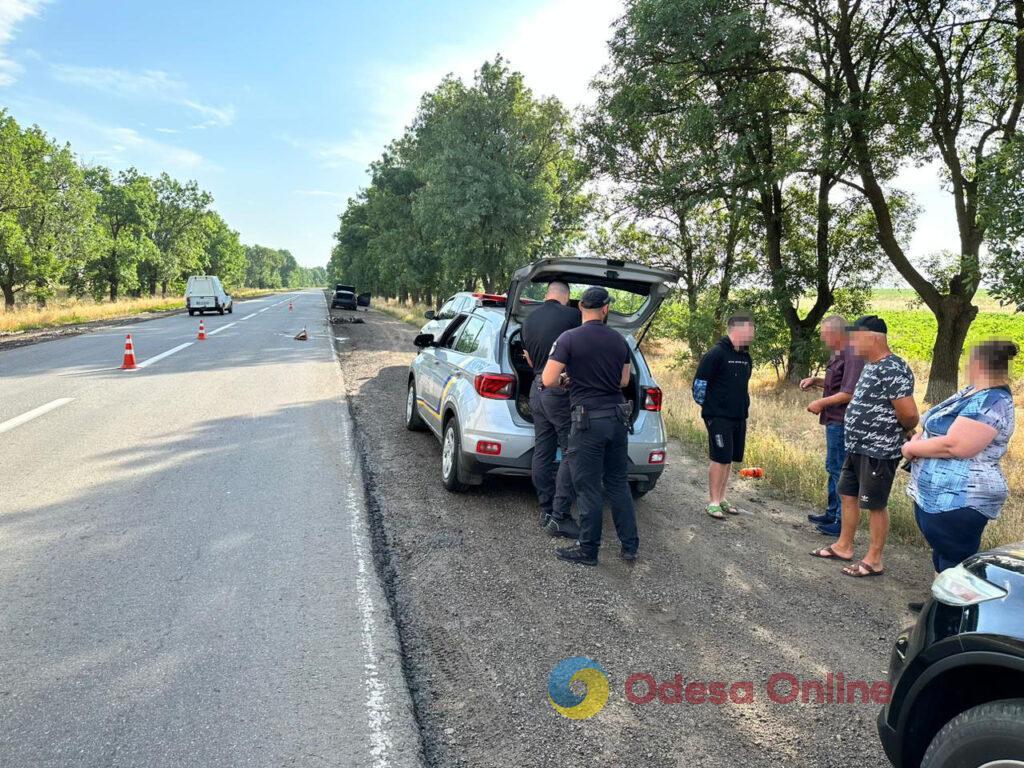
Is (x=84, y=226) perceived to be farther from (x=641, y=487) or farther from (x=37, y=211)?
(x=641, y=487)

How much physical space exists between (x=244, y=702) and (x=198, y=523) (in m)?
2.43

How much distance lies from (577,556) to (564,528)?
0.46 metres

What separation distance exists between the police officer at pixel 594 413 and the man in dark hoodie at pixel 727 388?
1.26 metres

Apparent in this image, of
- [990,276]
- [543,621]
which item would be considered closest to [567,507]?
[543,621]

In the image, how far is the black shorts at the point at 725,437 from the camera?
5.61 m

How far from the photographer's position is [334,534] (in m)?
4.82

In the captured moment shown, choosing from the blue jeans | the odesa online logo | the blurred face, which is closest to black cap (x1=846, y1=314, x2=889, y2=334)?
the blurred face

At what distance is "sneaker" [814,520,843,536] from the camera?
18.2 feet

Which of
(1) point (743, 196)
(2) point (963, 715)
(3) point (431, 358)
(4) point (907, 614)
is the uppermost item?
(1) point (743, 196)

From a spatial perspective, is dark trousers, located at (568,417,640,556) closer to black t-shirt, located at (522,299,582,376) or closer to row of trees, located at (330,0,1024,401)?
black t-shirt, located at (522,299,582,376)

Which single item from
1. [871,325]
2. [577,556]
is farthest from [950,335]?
[577,556]

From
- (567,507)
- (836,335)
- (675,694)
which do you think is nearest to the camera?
(675,694)

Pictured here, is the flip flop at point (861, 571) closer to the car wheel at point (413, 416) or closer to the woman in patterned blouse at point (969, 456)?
the woman in patterned blouse at point (969, 456)

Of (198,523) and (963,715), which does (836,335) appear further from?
(198,523)
